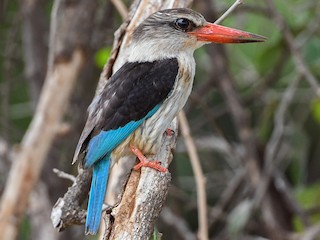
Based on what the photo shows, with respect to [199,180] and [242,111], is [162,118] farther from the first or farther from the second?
[242,111]

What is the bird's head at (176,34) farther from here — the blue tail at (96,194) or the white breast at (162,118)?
the blue tail at (96,194)

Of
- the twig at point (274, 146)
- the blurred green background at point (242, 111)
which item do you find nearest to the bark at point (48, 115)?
the blurred green background at point (242, 111)

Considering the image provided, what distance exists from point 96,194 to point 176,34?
2.63 ft

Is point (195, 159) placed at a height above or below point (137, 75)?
below

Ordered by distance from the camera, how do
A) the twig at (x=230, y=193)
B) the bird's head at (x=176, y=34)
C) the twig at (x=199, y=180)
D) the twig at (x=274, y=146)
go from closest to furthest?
the bird's head at (x=176, y=34), the twig at (x=199, y=180), the twig at (x=274, y=146), the twig at (x=230, y=193)

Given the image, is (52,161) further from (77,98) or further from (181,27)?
(181,27)

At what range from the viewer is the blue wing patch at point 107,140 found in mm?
3240

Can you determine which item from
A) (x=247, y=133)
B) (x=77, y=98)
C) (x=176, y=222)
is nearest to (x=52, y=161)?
(x=77, y=98)

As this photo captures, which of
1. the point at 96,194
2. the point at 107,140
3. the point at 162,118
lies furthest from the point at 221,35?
the point at 96,194

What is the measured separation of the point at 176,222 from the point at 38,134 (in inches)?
48.4

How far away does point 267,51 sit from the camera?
4.96 m

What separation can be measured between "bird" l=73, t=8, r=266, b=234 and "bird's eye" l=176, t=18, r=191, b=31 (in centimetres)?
2

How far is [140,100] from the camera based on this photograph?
3.38m

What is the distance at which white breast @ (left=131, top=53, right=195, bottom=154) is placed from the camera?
3.34m
